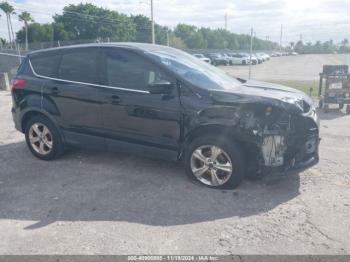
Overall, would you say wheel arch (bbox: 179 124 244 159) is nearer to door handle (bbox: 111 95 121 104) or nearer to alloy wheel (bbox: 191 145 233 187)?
alloy wheel (bbox: 191 145 233 187)

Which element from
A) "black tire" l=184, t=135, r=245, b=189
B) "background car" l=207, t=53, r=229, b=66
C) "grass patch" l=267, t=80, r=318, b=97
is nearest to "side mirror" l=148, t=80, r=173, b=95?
"black tire" l=184, t=135, r=245, b=189

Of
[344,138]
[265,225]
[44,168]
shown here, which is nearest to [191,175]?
[265,225]

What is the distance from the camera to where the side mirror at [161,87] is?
4.20m

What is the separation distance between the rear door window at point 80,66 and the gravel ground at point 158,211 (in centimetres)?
130

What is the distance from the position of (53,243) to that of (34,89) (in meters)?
2.79

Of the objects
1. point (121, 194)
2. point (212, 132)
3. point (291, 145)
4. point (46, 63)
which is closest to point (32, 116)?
point (46, 63)

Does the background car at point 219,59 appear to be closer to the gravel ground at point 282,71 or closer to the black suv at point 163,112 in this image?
Result: the gravel ground at point 282,71

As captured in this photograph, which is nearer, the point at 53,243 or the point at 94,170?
the point at 53,243

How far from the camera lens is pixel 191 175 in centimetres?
444

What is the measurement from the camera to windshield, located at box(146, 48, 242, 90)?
4.40m

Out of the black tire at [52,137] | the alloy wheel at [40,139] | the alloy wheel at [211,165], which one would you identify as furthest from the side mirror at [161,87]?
the alloy wheel at [40,139]

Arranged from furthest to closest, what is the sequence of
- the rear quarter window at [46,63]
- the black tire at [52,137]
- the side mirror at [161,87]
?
1. the black tire at [52,137]
2. the rear quarter window at [46,63]
3. the side mirror at [161,87]

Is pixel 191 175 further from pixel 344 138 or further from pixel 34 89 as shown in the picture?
pixel 344 138

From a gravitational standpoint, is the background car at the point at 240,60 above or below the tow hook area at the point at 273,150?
below
